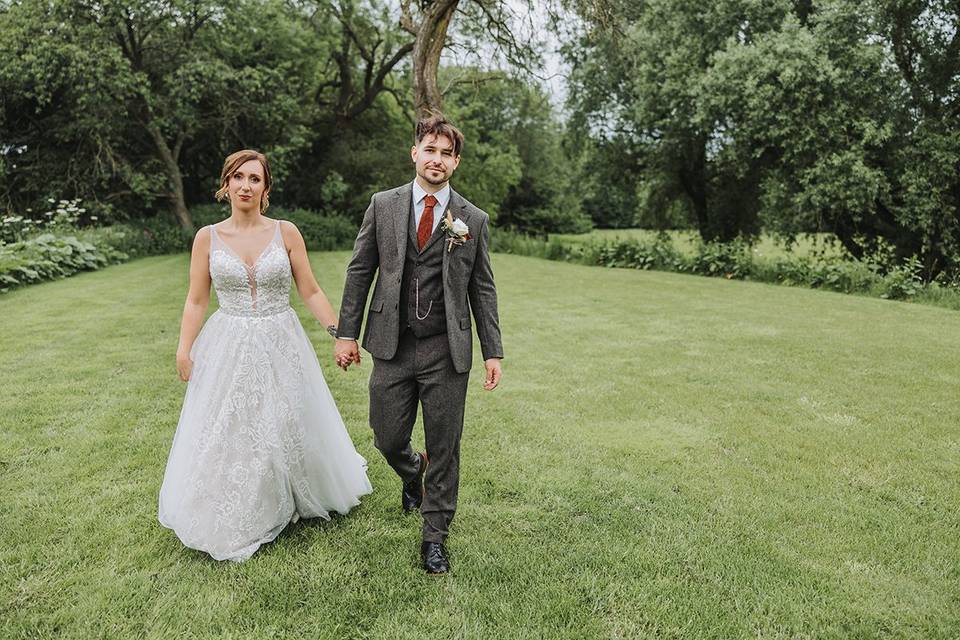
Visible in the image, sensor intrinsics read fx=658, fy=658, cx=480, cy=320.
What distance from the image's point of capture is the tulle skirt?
311cm

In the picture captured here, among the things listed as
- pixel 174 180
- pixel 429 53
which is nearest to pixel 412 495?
pixel 429 53

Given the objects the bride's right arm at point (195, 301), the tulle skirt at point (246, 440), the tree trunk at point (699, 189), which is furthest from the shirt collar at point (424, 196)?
the tree trunk at point (699, 189)

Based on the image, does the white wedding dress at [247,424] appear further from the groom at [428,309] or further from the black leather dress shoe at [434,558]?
the black leather dress shoe at [434,558]

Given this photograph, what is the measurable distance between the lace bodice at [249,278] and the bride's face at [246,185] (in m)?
0.17

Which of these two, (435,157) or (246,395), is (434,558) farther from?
(435,157)

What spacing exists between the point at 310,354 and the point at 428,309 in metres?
0.83

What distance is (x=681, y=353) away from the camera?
761 centimetres

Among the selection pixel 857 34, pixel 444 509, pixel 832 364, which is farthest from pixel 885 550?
pixel 857 34

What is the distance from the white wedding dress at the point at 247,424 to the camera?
10.2 ft

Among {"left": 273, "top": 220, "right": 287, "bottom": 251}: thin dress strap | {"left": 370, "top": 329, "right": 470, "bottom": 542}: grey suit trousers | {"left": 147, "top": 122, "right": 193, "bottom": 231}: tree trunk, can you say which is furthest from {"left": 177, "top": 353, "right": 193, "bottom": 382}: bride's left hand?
{"left": 147, "top": 122, "right": 193, "bottom": 231}: tree trunk

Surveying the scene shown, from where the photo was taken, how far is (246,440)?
3.16 meters

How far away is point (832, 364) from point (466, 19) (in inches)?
411

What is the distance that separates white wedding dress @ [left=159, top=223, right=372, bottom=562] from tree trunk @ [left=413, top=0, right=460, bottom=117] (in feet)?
30.0

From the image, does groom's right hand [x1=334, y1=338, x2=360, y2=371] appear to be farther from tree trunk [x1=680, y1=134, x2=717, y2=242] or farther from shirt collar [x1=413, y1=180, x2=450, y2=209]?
tree trunk [x1=680, y1=134, x2=717, y2=242]
